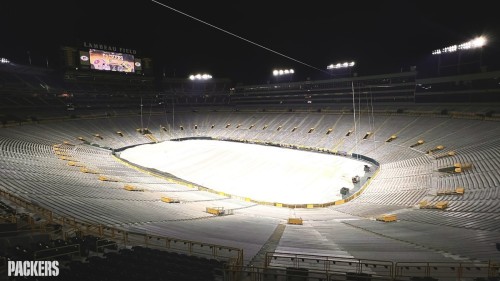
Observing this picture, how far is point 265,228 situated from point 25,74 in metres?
56.6

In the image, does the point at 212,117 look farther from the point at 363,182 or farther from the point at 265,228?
the point at 265,228

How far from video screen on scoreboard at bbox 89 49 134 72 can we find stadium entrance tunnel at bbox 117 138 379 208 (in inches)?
752

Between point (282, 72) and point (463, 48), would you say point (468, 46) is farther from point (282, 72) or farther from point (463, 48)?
point (282, 72)

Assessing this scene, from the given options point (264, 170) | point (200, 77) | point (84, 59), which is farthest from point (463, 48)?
point (84, 59)

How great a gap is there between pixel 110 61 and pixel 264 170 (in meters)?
39.8

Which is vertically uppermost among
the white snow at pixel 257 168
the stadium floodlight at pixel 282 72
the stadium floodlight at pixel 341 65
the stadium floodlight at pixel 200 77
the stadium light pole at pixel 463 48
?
the stadium floodlight at pixel 200 77

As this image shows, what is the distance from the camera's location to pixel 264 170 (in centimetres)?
3466

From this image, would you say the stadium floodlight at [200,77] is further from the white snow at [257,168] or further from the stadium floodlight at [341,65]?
the stadium floodlight at [341,65]

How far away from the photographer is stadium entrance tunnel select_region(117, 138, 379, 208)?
2698 cm

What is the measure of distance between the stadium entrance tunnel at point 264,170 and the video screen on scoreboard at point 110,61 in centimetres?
1910

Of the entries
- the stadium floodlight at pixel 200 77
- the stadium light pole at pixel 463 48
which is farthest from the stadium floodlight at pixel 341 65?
the stadium floodlight at pixel 200 77

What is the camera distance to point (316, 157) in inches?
1586

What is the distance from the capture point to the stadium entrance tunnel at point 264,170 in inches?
1062

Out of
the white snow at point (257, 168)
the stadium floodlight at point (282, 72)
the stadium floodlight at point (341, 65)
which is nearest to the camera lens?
the white snow at point (257, 168)
